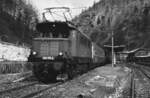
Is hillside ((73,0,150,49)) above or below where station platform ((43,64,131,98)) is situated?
above

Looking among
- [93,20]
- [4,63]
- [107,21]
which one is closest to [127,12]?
[107,21]

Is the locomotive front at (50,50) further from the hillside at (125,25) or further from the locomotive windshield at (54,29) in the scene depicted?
the hillside at (125,25)

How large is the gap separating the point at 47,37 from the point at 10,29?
51.3m

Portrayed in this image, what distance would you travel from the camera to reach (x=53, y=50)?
13336 mm

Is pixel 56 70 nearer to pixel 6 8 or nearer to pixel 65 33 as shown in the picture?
pixel 65 33

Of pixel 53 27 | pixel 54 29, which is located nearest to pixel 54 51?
pixel 54 29

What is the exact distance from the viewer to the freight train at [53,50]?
1275cm

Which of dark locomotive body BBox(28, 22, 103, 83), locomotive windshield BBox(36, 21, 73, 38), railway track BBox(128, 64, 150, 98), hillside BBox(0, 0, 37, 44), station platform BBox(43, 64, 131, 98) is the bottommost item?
railway track BBox(128, 64, 150, 98)

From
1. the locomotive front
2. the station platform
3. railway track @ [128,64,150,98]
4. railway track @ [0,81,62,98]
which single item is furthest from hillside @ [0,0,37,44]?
railway track @ [0,81,62,98]

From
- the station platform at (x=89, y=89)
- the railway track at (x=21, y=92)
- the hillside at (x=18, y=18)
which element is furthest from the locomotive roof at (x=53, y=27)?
the hillside at (x=18, y=18)

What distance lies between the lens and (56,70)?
12.6 m

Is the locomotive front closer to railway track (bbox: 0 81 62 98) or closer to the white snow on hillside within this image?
railway track (bbox: 0 81 62 98)

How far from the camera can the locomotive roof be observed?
13.7 meters

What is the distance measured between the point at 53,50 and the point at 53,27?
152 cm
